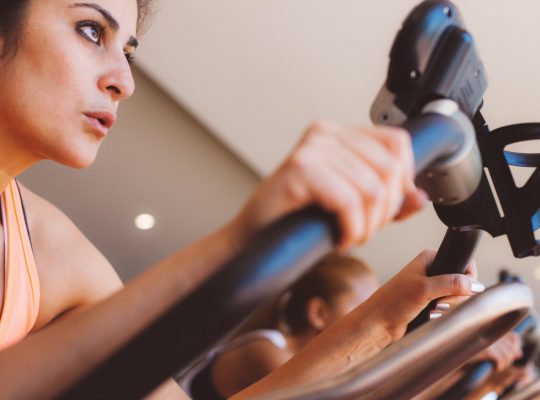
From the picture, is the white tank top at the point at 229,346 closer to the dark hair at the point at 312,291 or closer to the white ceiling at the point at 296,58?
the dark hair at the point at 312,291

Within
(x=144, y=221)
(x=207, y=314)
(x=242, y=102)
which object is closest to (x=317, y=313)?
(x=242, y=102)

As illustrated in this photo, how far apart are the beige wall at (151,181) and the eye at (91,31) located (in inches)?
47.4

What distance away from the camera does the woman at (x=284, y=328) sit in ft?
5.68

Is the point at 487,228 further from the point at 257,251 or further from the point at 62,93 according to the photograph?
the point at 62,93

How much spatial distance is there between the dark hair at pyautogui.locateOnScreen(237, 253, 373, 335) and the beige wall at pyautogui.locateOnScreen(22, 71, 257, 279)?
Answer: 0.41m

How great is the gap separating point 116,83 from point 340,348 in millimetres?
384

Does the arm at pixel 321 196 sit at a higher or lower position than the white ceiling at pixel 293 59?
lower

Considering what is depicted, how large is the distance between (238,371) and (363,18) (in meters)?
0.92

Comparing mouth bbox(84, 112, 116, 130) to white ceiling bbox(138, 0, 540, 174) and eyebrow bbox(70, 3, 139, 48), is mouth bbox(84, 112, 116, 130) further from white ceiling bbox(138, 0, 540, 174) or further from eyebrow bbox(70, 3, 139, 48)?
white ceiling bbox(138, 0, 540, 174)

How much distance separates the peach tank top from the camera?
30.8 inches

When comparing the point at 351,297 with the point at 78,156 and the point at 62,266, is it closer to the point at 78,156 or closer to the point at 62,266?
the point at 62,266

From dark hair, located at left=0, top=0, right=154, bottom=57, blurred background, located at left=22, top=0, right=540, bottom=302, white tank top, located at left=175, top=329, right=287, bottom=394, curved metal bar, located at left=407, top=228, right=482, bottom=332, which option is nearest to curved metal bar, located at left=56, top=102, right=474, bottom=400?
curved metal bar, located at left=407, top=228, right=482, bottom=332

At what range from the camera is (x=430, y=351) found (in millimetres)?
356

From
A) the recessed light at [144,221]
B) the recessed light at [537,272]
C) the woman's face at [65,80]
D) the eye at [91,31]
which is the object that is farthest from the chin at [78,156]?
the recessed light at [537,272]
